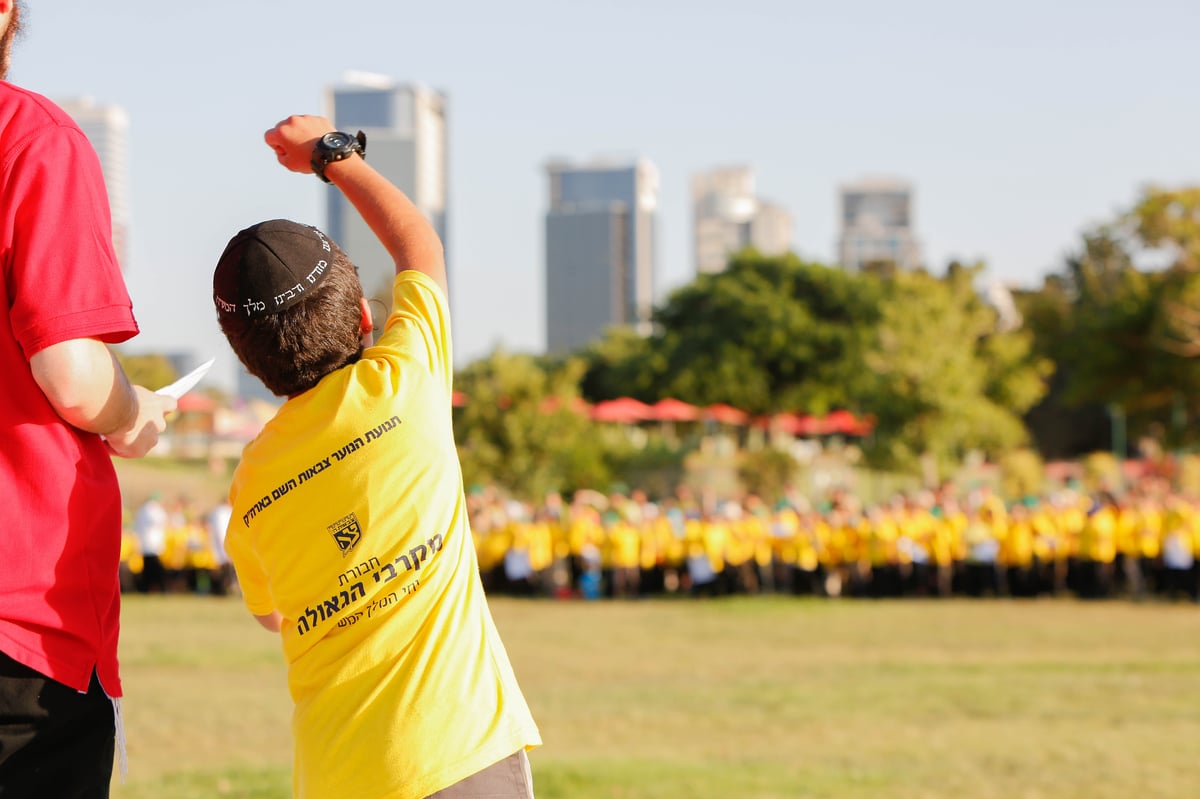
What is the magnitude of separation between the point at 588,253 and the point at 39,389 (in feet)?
515

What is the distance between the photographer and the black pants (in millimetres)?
1977

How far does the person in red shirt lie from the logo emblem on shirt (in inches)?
14.3

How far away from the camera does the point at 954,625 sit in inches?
648

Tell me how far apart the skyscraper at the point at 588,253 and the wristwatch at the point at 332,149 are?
110m

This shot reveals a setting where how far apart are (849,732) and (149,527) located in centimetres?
1703

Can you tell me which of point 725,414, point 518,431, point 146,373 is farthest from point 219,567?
point 725,414

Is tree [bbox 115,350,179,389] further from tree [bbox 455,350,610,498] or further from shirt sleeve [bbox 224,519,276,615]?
tree [bbox 455,350,610,498]

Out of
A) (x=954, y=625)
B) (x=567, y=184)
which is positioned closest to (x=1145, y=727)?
(x=954, y=625)

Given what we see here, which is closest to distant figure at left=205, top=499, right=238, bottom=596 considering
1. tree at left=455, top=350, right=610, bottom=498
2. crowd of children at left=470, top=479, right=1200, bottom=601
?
crowd of children at left=470, top=479, right=1200, bottom=601

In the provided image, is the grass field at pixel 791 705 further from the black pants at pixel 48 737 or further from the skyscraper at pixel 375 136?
the black pants at pixel 48 737

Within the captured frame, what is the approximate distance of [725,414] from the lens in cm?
5144

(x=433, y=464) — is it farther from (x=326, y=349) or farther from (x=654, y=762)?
(x=654, y=762)

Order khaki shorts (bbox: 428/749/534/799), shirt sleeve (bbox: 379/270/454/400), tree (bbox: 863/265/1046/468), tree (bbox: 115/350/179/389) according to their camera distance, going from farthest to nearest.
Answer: tree (bbox: 863/265/1046/468)
tree (bbox: 115/350/179/389)
shirt sleeve (bbox: 379/270/454/400)
khaki shorts (bbox: 428/749/534/799)

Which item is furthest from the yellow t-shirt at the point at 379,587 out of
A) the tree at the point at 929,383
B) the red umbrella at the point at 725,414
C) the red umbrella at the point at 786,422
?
the red umbrella at the point at 786,422
